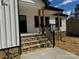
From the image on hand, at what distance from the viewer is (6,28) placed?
20.4 feet

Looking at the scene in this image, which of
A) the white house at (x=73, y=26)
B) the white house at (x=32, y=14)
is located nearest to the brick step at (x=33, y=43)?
the white house at (x=32, y=14)

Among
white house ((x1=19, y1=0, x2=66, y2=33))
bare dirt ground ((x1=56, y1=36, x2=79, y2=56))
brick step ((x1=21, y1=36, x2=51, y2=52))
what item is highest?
white house ((x1=19, y1=0, x2=66, y2=33))

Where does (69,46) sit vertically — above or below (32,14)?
below

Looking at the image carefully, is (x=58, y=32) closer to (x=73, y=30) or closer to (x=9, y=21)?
(x=73, y=30)

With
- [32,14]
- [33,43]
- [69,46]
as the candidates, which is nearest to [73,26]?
[32,14]

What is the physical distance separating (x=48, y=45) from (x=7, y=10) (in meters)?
6.66

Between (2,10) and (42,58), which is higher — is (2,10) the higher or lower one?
the higher one

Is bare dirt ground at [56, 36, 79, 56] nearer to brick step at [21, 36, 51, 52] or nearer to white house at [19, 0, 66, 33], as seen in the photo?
brick step at [21, 36, 51, 52]

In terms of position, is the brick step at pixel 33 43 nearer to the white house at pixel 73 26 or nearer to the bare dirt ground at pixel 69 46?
the bare dirt ground at pixel 69 46

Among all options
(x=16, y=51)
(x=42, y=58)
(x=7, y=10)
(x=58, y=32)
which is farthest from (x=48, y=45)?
(x=58, y=32)

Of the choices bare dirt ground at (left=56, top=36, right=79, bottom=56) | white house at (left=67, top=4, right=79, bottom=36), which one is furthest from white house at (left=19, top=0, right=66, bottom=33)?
white house at (left=67, top=4, right=79, bottom=36)

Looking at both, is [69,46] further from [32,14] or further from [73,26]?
[73,26]

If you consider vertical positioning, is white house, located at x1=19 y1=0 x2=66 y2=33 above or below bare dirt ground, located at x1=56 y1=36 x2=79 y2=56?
above

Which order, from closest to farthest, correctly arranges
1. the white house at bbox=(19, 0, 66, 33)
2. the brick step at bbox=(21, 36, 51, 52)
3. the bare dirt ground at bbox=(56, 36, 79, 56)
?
the brick step at bbox=(21, 36, 51, 52), the bare dirt ground at bbox=(56, 36, 79, 56), the white house at bbox=(19, 0, 66, 33)
